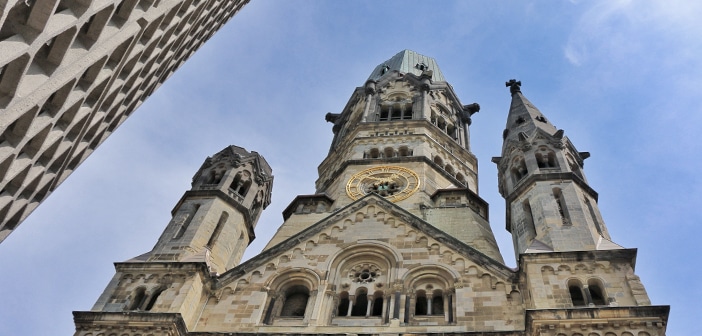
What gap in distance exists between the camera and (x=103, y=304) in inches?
703

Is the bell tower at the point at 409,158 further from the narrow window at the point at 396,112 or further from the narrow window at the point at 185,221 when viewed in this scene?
the narrow window at the point at 185,221

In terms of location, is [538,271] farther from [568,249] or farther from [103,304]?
[103,304]

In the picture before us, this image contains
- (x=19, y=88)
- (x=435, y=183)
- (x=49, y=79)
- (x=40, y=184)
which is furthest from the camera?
(x=435, y=183)

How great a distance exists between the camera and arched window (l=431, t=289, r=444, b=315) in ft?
58.8

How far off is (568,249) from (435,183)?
11.8 meters

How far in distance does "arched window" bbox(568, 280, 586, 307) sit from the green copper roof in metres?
29.9

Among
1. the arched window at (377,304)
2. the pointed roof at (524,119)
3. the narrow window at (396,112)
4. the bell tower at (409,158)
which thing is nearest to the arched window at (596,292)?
the arched window at (377,304)

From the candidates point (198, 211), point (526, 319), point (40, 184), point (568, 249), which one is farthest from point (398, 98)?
point (40, 184)

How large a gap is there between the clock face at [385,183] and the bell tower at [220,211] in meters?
3.95

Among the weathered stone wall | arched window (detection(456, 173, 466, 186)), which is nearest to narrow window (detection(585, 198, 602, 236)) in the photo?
the weathered stone wall

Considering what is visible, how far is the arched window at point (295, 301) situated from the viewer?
18766mm

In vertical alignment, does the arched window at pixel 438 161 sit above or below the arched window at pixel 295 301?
above

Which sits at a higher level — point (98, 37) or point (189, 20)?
point (189, 20)

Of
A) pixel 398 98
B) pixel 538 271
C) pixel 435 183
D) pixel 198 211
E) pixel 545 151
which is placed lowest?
pixel 538 271
